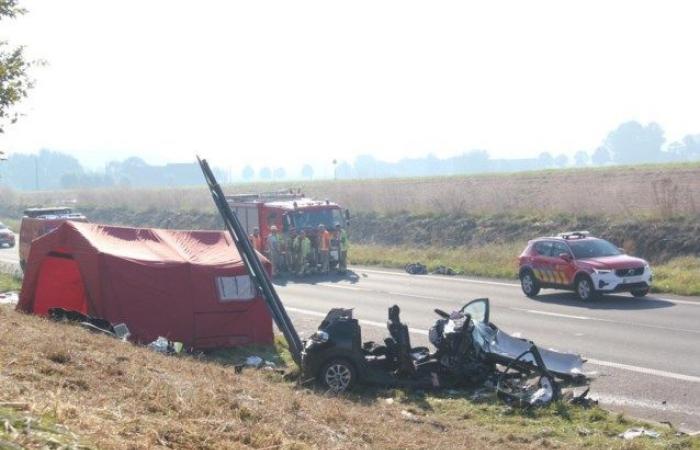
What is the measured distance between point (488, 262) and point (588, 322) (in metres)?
12.6

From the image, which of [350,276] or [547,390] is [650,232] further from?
[547,390]

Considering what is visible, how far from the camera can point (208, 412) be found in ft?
24.5

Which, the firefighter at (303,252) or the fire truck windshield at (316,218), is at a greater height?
the fire truck windshield at (316,218)

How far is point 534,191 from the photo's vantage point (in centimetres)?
4750

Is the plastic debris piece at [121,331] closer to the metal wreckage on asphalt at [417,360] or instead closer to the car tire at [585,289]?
the metal wreckage on asphalt at [417,360]

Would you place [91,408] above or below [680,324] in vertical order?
above

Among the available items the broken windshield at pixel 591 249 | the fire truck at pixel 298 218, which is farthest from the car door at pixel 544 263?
the fire truck at pixel 298 218

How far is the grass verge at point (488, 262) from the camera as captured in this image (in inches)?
946

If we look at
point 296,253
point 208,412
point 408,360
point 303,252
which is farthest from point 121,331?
point 296,253

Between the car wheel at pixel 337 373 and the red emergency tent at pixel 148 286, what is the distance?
378 centimetres

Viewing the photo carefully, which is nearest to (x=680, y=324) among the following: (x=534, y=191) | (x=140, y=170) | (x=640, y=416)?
(x=640, y=416)

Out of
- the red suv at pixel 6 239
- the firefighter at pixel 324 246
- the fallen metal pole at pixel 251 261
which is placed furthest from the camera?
the red suv at pixel 6 239

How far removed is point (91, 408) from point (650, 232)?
89.0 ft

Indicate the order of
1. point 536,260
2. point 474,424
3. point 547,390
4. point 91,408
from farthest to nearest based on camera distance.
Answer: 1. point 536,260
2. point 547,390
3. point 474,424
4. point 91,408
